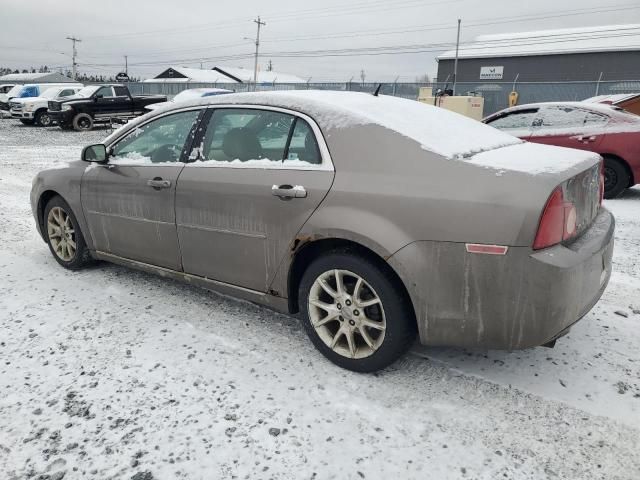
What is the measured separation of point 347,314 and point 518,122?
639 cm

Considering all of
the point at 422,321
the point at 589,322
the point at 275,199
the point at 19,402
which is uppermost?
the point at 275,199

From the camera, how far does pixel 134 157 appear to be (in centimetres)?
A: 369

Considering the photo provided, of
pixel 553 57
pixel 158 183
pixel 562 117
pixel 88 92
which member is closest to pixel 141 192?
pixel 158 183

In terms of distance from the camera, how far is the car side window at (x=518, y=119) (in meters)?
7.75

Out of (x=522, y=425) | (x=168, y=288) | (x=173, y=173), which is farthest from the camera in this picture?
(x=168, y=288)

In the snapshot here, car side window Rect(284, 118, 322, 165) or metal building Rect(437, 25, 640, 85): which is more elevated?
metal building Rect(437, 25, 640, 85)

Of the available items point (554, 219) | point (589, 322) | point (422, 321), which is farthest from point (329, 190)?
point (589, 322)

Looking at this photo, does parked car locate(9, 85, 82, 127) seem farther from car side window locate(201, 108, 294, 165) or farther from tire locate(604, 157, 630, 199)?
tire locate(604, 157, 630, 199)

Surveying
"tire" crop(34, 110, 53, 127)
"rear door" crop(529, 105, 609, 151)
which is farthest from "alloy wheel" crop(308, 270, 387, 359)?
"tire" crop(34, 110, 53, 127)

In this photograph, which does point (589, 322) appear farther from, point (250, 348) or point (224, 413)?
point (224, 413)

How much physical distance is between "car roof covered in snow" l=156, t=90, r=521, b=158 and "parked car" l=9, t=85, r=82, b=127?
21819mm

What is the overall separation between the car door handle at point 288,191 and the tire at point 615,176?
20.1 feet

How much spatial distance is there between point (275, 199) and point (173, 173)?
95 cm

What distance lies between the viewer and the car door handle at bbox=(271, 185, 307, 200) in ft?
8.86
